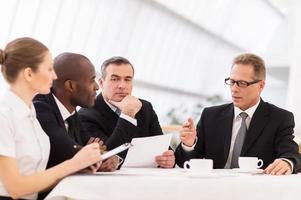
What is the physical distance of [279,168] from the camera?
2311mm

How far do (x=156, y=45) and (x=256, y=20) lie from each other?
5.88 meters

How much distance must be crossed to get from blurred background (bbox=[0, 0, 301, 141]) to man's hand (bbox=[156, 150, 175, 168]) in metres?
2.06

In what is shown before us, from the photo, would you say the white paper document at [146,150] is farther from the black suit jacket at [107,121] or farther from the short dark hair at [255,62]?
the short dark hair at [255,62]

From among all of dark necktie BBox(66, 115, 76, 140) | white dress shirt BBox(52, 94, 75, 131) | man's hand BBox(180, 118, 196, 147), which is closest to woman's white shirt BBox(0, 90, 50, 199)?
white dress shirt BBox(52, 94, 75, 131)

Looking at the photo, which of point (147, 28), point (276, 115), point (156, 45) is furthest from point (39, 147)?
point (156, 45)

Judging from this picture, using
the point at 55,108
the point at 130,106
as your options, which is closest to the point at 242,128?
the point at 130,106

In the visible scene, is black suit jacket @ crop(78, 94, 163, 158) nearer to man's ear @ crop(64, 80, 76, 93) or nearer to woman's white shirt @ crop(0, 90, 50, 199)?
man's ear @ crop(64, 80, 76, 93)

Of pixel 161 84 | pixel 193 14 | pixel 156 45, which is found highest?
pixel 193 14

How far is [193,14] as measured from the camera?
11453 mm

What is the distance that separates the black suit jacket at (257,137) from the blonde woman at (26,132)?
1.02 metres

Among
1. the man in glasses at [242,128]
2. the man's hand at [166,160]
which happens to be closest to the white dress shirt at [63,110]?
the man's hand at [166,160]

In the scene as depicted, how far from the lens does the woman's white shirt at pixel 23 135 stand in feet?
6.10

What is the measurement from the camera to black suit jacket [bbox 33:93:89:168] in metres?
2.09

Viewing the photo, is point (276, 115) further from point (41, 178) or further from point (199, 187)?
point (41, 178)
